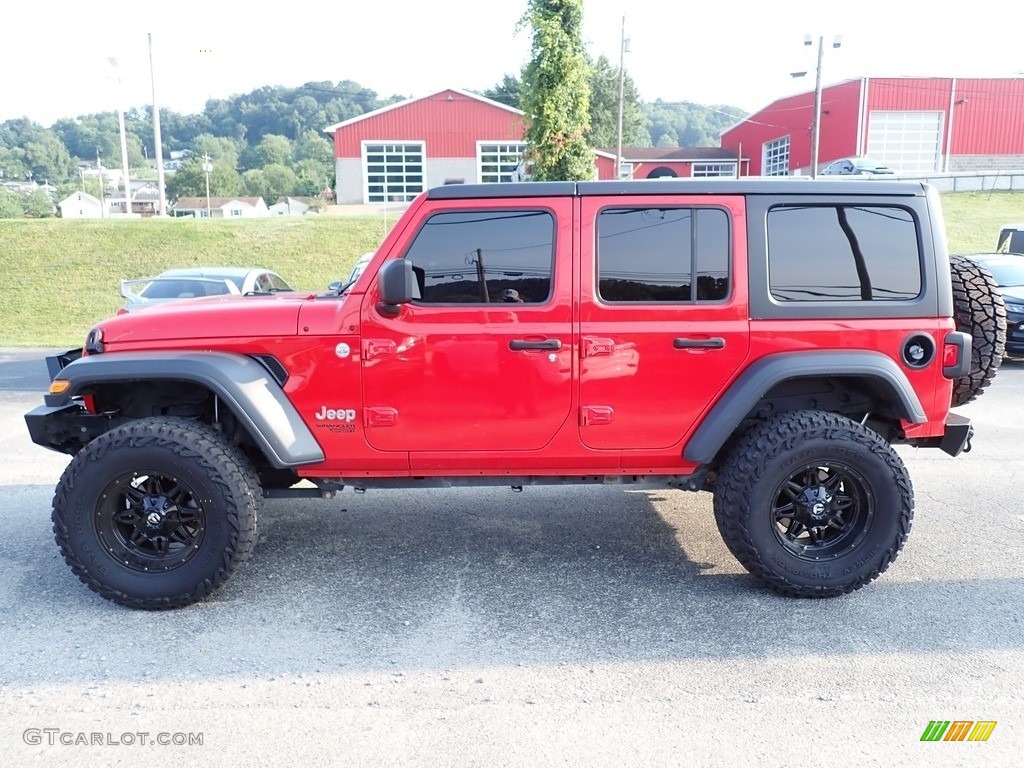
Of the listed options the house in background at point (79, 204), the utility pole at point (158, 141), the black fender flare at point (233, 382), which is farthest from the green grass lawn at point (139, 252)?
the house in background at point (79, 204)

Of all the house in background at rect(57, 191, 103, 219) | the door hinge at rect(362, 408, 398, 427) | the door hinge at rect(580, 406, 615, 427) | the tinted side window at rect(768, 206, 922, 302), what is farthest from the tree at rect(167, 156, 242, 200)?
the tinted side window at rect(768, 206, 922, 302)

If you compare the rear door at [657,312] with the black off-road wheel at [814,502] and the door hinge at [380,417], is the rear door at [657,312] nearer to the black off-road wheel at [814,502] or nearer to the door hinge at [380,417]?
the black off-road wheel at [814,502]

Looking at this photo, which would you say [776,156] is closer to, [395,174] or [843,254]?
[395,174]

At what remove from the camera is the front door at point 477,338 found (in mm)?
3961

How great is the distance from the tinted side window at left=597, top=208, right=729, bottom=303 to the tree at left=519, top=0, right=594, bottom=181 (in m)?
15.3

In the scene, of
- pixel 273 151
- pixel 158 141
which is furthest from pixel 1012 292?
pixel 273 151

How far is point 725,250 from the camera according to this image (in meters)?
4.04

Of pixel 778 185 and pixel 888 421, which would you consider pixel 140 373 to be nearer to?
pixel 778 185

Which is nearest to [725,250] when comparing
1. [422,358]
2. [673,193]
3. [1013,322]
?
[673,193]

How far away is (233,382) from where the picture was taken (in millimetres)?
3818

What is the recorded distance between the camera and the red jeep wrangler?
3.92 m

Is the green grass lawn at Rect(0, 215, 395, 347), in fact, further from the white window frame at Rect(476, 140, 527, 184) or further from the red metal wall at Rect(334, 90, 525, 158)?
the white window frame at Rect(476, 140, 527, 184)

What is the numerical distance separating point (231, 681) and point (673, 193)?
9.94 feet

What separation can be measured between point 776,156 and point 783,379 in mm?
48809
